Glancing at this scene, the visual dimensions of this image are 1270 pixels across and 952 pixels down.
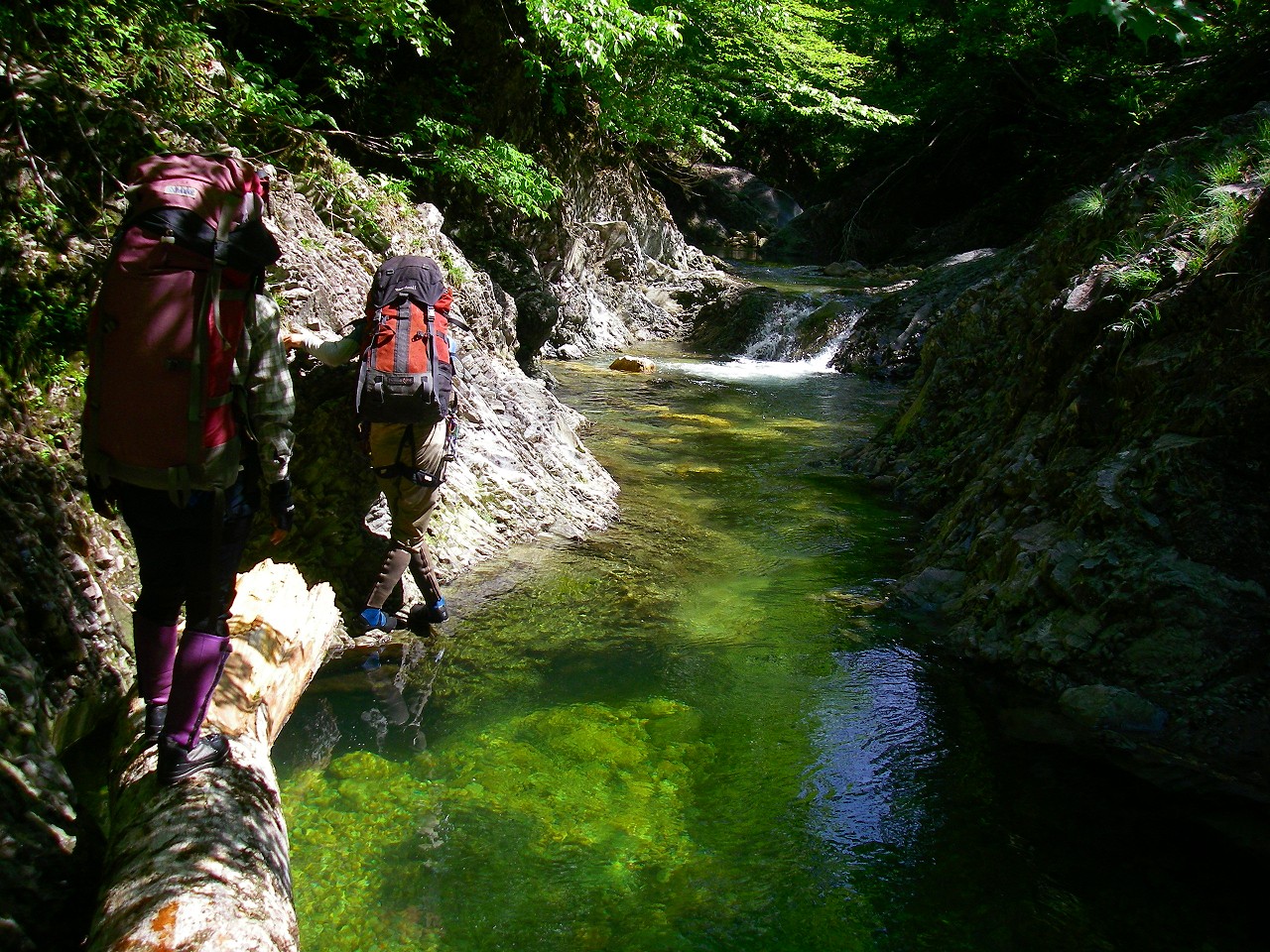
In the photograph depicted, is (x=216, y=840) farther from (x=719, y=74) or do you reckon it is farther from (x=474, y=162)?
(x=719, y=74)

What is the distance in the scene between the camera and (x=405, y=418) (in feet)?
14.2

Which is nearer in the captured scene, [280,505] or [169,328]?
[169,328]

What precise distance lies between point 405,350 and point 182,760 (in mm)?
2300

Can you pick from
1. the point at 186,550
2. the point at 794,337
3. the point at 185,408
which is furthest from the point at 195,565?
the point at 794,337

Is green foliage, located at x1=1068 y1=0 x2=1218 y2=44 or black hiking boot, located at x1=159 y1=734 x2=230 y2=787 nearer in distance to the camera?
green foliage, located at x1=1068 y1=0 x2=1218 y2=44

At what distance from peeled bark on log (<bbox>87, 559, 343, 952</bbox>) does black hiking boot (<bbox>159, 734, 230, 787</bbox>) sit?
0.09 ft

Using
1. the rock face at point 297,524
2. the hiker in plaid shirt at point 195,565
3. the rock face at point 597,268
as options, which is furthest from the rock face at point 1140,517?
the rock face at point 597,268

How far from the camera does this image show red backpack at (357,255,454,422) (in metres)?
4.29

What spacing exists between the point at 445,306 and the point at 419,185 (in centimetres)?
681

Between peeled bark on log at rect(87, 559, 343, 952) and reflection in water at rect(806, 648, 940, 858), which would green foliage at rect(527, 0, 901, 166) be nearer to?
reflection in water at rect(806, 648, 940, 858)

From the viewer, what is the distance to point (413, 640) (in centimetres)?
498

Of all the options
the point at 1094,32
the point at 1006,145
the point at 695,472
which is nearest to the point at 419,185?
the point at 695,472

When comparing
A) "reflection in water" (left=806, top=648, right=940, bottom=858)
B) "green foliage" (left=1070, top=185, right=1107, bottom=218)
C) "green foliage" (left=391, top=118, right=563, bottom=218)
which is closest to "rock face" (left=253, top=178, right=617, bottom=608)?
"green foliage" (left=391, top=118, right=563, bottom=218)

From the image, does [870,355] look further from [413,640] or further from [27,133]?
[27,133]
